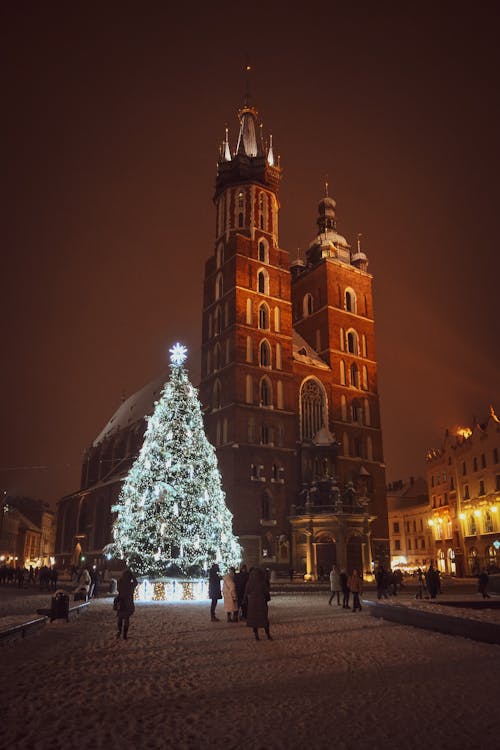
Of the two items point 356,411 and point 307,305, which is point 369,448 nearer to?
point 356,411

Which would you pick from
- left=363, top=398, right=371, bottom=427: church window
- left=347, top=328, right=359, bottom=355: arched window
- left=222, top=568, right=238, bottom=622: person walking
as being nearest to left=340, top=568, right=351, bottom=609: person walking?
left=222, top=568, right=238, bottom=622: person walking

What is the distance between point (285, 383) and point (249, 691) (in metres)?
39.9

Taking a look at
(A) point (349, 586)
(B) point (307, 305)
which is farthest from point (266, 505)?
(A) point (349, 586)

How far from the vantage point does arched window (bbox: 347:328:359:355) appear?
54406mm

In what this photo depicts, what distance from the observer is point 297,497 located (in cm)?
4475

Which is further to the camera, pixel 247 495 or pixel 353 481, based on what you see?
Answer: pixel 353 481

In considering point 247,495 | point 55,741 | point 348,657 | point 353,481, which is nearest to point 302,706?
point 55,741

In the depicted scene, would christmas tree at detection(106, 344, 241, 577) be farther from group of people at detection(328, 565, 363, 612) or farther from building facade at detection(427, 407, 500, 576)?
building facade at detection(427, 407, 500, 576)

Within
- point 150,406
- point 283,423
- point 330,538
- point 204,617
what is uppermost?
point 150,406

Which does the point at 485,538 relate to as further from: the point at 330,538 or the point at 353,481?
the point at 330,538

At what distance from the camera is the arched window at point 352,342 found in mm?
54406

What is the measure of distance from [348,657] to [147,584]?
54.8 ft

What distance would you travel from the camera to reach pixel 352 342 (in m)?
54.8

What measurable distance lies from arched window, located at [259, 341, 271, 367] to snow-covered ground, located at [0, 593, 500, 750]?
34.2 meters
